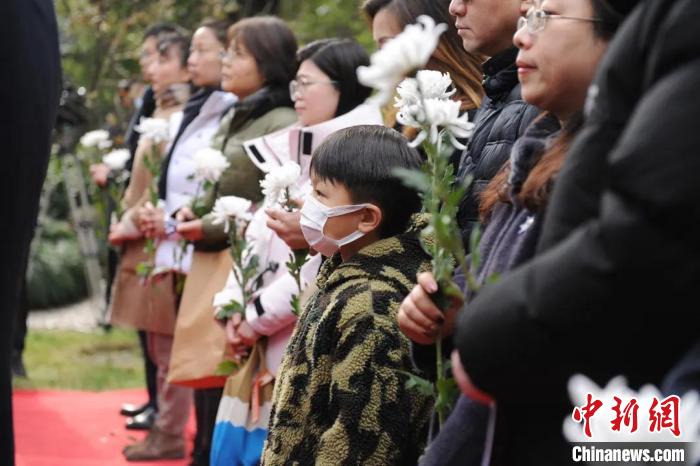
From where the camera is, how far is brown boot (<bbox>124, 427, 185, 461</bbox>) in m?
6.53

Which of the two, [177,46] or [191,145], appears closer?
[191,145]

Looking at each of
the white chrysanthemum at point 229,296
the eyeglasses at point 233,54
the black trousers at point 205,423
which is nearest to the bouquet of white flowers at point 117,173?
the black trousers at point 205,423

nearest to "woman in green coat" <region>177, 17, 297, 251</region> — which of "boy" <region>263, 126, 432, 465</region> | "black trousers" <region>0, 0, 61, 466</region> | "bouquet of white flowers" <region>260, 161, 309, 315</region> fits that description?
"bouquet of white flowers" <region>260, 161, 309, 315</region>

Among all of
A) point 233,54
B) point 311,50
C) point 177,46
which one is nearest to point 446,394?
point 311,50

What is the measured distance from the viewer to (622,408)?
1764mm

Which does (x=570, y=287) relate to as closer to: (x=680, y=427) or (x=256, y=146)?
(x=680, y=427)

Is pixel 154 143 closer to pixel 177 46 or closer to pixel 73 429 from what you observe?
pixel 177 46

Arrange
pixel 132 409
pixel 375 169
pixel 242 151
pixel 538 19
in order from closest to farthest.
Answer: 1. pixel 538 19
2. pixel 375 169
3. pixel 242 151
4. pixel 132 409

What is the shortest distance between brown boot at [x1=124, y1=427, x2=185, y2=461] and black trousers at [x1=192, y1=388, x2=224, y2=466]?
51 cm

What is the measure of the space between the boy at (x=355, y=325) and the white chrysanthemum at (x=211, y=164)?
1973mm

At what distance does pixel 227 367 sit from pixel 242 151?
111cm

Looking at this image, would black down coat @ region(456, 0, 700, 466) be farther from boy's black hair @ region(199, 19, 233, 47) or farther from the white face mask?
boy's black hair @ region(199, 19, 233, 47)

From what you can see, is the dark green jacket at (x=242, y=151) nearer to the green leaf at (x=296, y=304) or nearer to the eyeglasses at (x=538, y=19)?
the green leaf at (x=296, y=304)

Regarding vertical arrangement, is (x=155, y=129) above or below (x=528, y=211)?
below
